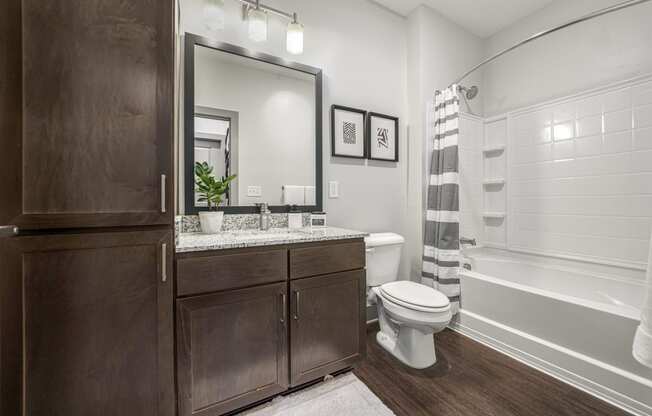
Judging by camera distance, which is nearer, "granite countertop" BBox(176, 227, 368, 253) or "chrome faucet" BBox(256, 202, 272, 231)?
"granite countertop" BBox(176, 227, 368, 253)

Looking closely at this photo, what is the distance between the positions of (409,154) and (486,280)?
119 centimetres

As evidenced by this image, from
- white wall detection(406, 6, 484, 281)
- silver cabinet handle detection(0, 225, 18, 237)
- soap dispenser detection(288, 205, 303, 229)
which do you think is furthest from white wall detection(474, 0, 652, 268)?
silver cabinet handle detection(0, 225, 18, 237)

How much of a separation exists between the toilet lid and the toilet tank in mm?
171

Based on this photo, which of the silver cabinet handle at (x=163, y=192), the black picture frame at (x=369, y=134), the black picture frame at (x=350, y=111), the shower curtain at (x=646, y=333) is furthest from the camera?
the black picture frame at (x=369, y=134)

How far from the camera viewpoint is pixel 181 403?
1069 mm

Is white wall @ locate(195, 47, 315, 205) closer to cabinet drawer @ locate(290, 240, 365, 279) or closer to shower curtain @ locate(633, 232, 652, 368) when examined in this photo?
cabinet drawer @ locate(290, 240, 365, 279)

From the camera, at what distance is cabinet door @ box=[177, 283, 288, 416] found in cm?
108

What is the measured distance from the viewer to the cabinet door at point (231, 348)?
1079 millimetres

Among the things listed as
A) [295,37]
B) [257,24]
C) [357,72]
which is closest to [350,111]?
[357,72]

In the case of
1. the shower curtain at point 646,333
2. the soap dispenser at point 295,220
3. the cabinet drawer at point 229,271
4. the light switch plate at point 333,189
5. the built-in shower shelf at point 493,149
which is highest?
the built-in shower shelf at point 493,149

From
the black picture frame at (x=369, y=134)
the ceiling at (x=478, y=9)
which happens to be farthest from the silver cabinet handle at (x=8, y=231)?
A: the ceiling at (x=478, y=9)

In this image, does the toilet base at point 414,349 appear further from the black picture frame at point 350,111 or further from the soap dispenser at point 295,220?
the black picture frame at point 350,111

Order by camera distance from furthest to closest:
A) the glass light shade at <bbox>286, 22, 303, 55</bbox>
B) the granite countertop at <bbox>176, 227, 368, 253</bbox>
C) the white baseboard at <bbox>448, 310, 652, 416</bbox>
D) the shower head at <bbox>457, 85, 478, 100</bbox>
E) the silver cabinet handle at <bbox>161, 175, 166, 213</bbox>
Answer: the shower head at <bbox>457, 85, 478, 100</bbox> < the glass light shade at <bbox>286, 22, 303, 55</bbox> < the white baseboard at <bbox>448, 310, 652, 416</bbox> < the granite countertop at <bbox>176, 227, 368, 253</bbox> < the silver cabinet handle at <bbox>161, 175, 166, 213</bbox>

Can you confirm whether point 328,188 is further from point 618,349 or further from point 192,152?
point 618,349
